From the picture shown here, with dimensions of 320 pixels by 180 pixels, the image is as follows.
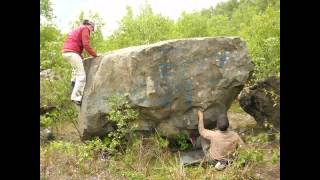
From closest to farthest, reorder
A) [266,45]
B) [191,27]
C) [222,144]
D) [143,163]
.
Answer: [222,144]
[143,163]
[266,45]
[191,27]

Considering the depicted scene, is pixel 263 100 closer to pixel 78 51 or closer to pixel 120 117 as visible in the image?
pixel 120 117

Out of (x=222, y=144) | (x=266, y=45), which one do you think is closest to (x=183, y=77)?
(x=222, y=144)

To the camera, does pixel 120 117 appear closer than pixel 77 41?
Yes

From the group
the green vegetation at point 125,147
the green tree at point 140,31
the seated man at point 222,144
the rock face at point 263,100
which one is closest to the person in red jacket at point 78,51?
the green vegetation at point 125,147

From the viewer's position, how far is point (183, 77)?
8719 mm

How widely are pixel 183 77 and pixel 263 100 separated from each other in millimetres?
1906

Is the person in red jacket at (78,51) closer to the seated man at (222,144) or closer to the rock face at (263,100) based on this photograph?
the seated man at (222,144)

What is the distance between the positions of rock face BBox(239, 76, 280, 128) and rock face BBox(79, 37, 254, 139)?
0.65 m

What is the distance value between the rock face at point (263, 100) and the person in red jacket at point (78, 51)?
3.39 m

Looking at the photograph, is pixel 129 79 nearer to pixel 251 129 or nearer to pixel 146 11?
pixel 251 129

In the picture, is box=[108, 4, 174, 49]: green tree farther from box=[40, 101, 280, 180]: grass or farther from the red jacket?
box=[40, 101, 280, 180]: grass
